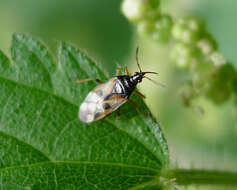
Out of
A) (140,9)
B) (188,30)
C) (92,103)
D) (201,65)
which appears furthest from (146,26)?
(92,103)

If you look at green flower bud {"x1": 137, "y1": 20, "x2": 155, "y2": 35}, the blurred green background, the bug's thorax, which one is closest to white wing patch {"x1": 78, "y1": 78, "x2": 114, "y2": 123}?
the bug's thorax

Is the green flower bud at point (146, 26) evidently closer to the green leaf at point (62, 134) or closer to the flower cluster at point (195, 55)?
the flower cluster at point (195, 55)

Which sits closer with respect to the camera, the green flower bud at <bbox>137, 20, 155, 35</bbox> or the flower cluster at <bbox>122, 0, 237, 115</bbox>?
the flower cluster at <bbox>122, 0, 237, 115</bbox>

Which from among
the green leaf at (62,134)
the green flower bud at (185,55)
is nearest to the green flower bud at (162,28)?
the green flower bud at (185,55)

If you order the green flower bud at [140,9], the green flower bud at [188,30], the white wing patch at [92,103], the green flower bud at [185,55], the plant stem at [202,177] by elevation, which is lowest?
the plant stem at [202,177]

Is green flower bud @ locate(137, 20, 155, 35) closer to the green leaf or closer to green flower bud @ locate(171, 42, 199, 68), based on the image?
green flower bud @ locate(171, 42, 199, 68)

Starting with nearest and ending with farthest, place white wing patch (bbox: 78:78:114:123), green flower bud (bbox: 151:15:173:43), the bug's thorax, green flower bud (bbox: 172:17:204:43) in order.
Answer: white wing patch (bbox: 78:78:114:123) < green flower bud (bbox: 172:17:204:43) < green flower bud (bbox: 151:15:173:43) < the bug's thorax

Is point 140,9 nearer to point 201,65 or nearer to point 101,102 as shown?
point 201,65
